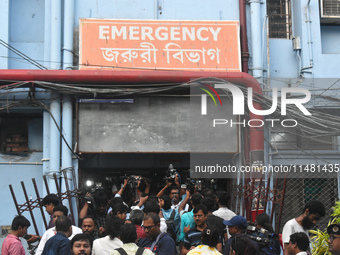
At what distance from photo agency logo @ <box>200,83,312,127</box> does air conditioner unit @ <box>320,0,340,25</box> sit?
189 cm

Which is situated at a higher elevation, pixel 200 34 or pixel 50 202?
pixel 200 34

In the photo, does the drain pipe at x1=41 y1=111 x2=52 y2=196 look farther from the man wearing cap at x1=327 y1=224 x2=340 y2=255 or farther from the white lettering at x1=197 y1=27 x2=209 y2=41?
the man wearing cap at x1=327 y1=224 x2=340 y2=255

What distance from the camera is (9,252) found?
8.30 metres

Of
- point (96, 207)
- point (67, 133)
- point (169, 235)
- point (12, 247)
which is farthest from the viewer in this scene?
point (67, 133)

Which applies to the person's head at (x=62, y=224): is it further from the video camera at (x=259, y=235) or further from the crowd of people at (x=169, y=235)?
the video camera at (x=259, y=235)

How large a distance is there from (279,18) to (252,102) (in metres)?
2.78

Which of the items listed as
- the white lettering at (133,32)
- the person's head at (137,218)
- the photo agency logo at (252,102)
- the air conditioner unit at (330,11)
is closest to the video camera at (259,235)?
the person's head at (137,218)

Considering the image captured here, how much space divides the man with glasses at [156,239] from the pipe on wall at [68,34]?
5.96m

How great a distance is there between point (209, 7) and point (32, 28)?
385 cm

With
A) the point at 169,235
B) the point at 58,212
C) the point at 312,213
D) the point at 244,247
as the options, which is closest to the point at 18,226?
the point at 58,212

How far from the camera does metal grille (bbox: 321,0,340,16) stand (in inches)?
531

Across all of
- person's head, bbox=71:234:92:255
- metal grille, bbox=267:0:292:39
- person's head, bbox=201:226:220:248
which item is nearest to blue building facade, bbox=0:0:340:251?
metal grille, bbox=267:0:292:39

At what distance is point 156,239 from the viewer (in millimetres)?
7465

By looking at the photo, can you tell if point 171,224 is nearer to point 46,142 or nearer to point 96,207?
point 96,207
